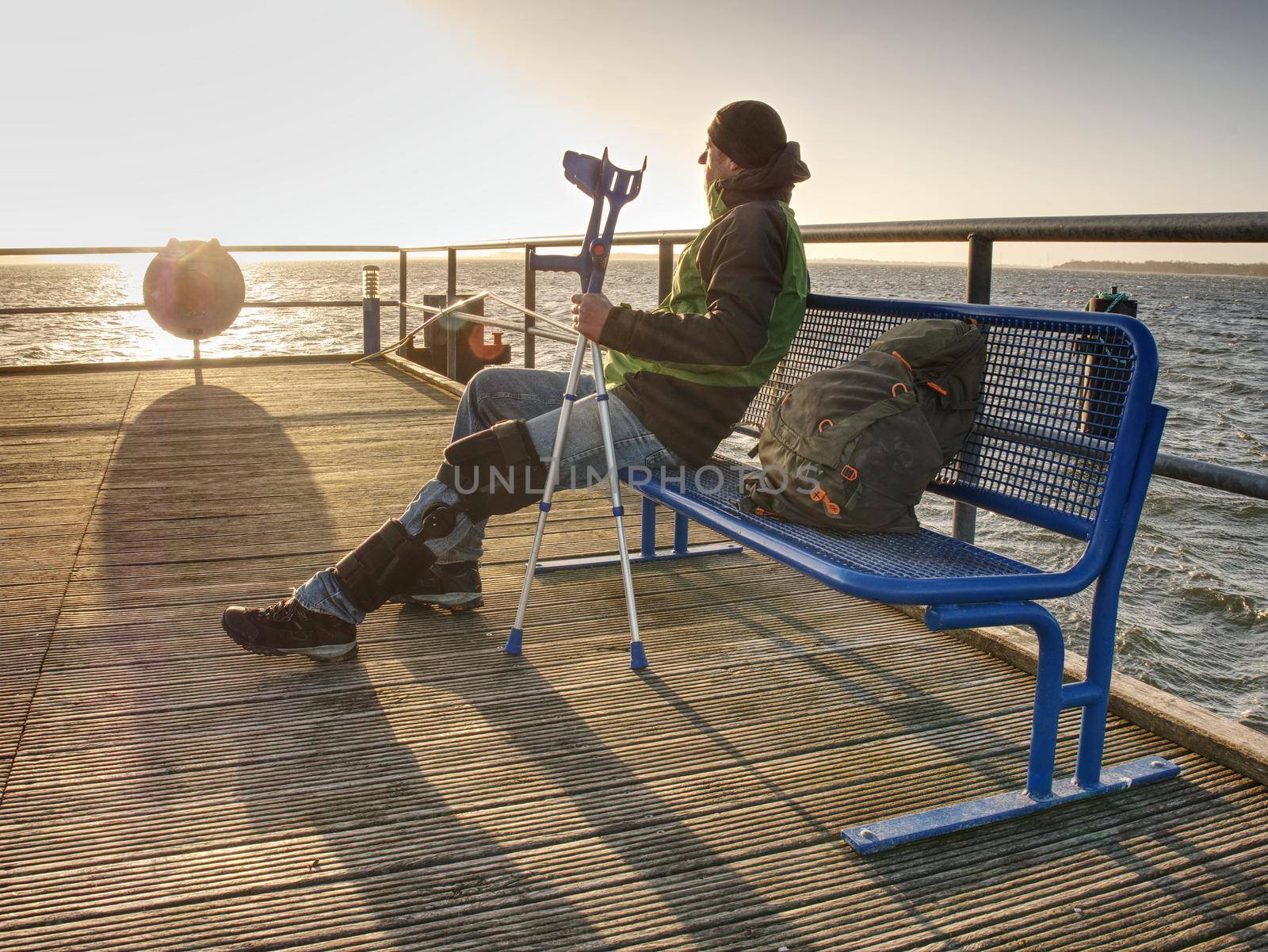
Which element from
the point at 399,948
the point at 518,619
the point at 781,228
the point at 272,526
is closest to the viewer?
the point at 399,948

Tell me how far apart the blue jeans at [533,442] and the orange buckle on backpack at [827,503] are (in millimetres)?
647

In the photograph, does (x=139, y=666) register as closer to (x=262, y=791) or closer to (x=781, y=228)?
(x=262, y=791)

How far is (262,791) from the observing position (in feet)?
6.06

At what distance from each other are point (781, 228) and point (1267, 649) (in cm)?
965

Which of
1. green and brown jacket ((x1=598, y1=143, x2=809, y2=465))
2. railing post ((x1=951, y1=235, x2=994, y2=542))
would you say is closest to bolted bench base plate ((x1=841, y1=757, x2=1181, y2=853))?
railing post ((x1=951, y1=235, x2=994, y2=542))

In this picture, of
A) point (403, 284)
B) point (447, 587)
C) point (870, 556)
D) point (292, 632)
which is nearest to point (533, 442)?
point (447, 587)

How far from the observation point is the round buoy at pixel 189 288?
305 inches

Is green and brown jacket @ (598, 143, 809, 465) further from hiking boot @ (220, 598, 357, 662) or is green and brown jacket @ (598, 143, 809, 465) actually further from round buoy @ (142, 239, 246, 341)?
round buoy @ (142, 239, 246, 341)

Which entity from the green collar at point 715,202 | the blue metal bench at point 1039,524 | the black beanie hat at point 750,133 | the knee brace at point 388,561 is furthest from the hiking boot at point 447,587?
the black beanie hat at point 750,133

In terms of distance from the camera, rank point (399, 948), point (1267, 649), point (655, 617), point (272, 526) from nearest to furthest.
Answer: point (399, 948) → point (655, 617) → point (272, 526) → point (1267, 649)

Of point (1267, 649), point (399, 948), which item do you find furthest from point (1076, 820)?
point (1267, 649)

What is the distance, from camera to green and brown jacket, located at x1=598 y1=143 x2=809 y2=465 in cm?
218

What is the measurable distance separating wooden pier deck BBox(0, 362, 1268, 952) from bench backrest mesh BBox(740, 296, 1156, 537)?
1.65ft

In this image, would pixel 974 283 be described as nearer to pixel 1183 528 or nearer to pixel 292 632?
pixel 292 632
